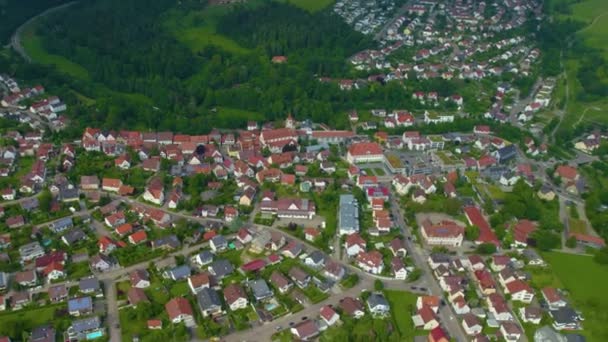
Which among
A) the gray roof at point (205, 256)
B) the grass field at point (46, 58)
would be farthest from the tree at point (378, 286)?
the grass field at point (46, 58)

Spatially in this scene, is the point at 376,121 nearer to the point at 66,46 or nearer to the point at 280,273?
the point at 280,273

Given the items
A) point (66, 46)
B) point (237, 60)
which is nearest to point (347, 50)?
point (237, 60)

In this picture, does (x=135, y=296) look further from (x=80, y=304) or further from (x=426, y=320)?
(x=426, y=320)

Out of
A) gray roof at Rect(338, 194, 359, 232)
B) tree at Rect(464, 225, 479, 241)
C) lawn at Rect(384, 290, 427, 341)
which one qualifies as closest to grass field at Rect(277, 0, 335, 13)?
gray roof at Rect(338, 194, 359, 232)

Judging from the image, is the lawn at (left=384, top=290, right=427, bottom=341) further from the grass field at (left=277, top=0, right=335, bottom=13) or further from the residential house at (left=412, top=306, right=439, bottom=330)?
the grass field at (left=277, top=0, right=335, bottom=13)

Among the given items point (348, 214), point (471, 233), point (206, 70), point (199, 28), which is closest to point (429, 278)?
point (471, 233)
